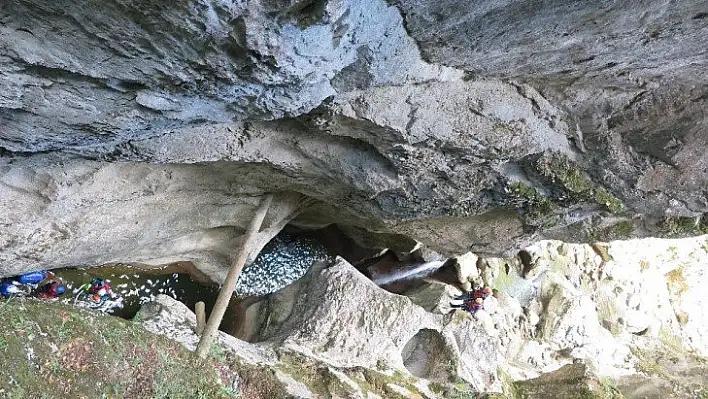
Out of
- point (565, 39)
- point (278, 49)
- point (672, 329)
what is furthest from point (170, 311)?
point (672, 329)

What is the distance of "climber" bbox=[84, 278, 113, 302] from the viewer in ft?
31.3

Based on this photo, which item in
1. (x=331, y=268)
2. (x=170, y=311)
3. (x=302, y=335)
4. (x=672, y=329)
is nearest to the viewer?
(x=170, y=311)

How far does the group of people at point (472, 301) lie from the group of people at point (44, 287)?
725cm

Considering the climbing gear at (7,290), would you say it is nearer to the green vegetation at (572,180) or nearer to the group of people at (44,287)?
the group of people at (44,287)

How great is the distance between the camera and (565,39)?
5332mm

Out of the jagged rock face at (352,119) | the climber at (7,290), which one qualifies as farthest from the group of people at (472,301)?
the climber at (7,290)

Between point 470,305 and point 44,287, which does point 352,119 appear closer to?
point 44,287

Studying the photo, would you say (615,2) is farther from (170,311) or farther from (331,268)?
(170,311)

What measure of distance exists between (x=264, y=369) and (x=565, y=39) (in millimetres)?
5957

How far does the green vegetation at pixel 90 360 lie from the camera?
19.5ft

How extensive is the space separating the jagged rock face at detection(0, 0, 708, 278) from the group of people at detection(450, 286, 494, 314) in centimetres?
270

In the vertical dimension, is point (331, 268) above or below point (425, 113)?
below

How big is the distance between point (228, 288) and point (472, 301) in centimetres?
641

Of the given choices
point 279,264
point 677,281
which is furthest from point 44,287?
point 677,281
